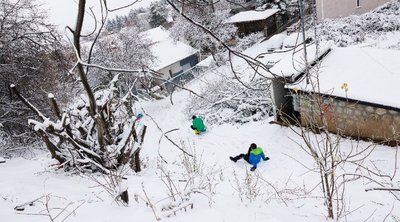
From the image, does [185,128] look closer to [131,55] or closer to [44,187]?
[44,187]

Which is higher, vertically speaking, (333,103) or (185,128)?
(333,103)

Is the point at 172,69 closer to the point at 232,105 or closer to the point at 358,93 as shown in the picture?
the point at 232,105

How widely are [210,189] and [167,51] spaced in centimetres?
2329

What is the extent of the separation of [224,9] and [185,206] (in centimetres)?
2515

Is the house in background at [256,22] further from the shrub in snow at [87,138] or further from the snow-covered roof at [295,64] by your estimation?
the shrub in snow at [87,138]

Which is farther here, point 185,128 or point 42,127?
point 185,128

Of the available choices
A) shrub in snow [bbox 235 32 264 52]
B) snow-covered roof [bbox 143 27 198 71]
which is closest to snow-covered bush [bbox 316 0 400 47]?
shrub in snow [bbox 235 32 264 52]

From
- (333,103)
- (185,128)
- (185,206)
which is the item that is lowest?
(185,128)

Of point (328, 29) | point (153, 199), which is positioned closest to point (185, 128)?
point (153, 199)

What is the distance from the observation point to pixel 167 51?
2609 cm

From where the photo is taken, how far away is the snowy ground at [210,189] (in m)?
3.48

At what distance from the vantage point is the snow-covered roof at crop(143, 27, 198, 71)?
963 inches

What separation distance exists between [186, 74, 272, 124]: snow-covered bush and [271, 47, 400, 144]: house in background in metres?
1.94

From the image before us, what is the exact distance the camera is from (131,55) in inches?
847
